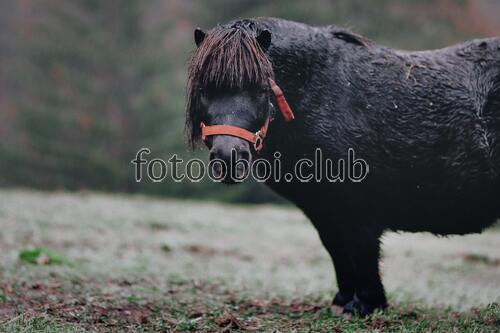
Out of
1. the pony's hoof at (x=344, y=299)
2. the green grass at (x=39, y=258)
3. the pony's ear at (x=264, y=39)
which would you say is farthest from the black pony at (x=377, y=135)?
the green grass at (x=39, y=258)

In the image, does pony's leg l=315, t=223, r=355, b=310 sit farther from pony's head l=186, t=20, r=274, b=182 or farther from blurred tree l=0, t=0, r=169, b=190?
blurred tree l=0, t=0, r=169, b=190

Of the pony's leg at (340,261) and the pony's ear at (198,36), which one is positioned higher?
the pony's ear at (198,36)

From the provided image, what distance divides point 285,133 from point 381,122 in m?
0.81

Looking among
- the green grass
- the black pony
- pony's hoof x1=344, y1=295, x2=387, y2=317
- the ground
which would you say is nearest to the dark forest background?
the ground

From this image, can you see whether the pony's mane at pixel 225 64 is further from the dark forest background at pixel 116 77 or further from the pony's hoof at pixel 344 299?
the dark forest background at pixel 116 77

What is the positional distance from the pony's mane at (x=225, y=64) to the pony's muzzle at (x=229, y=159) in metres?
0.45

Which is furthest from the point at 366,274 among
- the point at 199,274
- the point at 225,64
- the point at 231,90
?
the point at 199,274

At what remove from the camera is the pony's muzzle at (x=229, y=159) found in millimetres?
3830

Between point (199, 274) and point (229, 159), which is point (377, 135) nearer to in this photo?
point (229, 159)

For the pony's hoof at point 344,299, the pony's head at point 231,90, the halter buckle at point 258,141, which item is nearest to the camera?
the pony's head at point 231,90

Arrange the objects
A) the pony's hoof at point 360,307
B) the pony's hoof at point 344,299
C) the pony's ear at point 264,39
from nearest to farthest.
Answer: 1. the pony's ear at point 264,39
2. the pony's hoof at point 360,307
3. the pony's hoof at point 344,299

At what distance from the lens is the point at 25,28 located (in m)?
26.2

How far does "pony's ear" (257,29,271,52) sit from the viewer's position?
13.9 feet

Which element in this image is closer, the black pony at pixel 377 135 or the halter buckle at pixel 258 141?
the halter buckle at pixel 258 141
